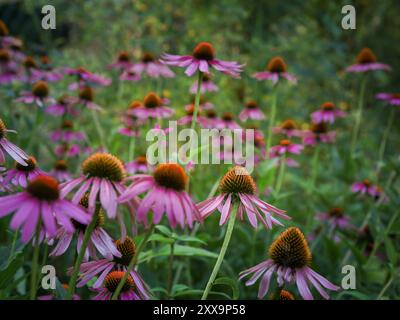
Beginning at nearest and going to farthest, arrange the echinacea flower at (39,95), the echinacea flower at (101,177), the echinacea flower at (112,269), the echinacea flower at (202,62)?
the echinacea flower at (101,177)
the echinacea flower at (112,269)
the echinacea flower at (202,62)
the echinacea flower at (39,95)

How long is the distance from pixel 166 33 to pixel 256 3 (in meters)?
0.93

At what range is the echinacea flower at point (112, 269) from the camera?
0.98m

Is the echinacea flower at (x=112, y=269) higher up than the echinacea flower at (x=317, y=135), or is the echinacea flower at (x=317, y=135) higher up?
the echinacea flower at (x=317, y=135)

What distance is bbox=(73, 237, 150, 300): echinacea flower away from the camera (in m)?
0.98

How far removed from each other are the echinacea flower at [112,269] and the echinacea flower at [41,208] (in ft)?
0.66

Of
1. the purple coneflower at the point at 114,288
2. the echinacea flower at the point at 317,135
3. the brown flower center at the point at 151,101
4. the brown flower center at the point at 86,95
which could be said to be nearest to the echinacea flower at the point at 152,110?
the brown flower center at the point at 151,101

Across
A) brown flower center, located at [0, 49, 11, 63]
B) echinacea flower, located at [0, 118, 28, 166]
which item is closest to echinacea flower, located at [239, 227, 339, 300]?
echinacea flower, located at [0, 118, 28, 166]

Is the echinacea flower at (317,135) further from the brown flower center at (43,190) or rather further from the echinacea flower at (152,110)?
the brown flower center at (43,190)

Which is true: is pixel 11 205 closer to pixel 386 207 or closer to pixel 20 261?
pixel 20 261

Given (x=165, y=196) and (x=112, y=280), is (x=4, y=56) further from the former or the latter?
(x=165, y=196)

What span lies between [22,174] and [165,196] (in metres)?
0.47

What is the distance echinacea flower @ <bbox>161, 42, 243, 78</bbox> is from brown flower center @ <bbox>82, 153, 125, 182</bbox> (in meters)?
0.61

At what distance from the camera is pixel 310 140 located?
101 inches
